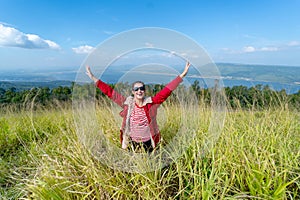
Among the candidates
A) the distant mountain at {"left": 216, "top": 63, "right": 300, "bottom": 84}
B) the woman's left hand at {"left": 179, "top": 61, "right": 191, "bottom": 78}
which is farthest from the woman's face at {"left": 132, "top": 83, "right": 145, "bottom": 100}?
the distant mountain at {"left": 216, "top": 63, "right": 300, "bottom": 84}

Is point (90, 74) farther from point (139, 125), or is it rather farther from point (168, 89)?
point (168, 89)

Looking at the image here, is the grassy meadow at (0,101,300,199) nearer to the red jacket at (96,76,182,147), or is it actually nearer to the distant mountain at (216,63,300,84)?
the red jacket at (96,76,182,147)

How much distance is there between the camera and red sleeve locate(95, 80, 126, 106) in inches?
123

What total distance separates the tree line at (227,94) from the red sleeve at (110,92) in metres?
0.13

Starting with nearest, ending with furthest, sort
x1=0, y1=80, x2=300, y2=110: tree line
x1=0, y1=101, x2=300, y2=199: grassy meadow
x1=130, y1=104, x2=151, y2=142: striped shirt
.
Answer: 1. x1=0, y1=101, x2=300, y2=199: grassy meadow
2. x1=130, y1=104, x2=151, y2=142: striped shirt
3. x1=0, y1=80, x2=300, y2=110: tree line

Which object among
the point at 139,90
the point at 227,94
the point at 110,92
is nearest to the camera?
the point at 139,90

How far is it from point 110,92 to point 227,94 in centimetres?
309

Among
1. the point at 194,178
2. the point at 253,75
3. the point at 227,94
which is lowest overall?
the point at 194,178

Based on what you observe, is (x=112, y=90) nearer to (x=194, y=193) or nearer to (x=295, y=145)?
(x=194, y=193)

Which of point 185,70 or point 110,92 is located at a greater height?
A: point 185,70

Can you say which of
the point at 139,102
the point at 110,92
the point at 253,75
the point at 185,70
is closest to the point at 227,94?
the point at 253,75

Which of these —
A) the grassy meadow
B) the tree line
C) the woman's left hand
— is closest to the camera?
the grassy meadow

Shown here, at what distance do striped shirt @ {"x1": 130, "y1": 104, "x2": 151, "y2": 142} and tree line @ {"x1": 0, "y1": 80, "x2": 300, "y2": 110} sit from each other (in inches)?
18.1

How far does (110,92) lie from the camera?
125 inches
